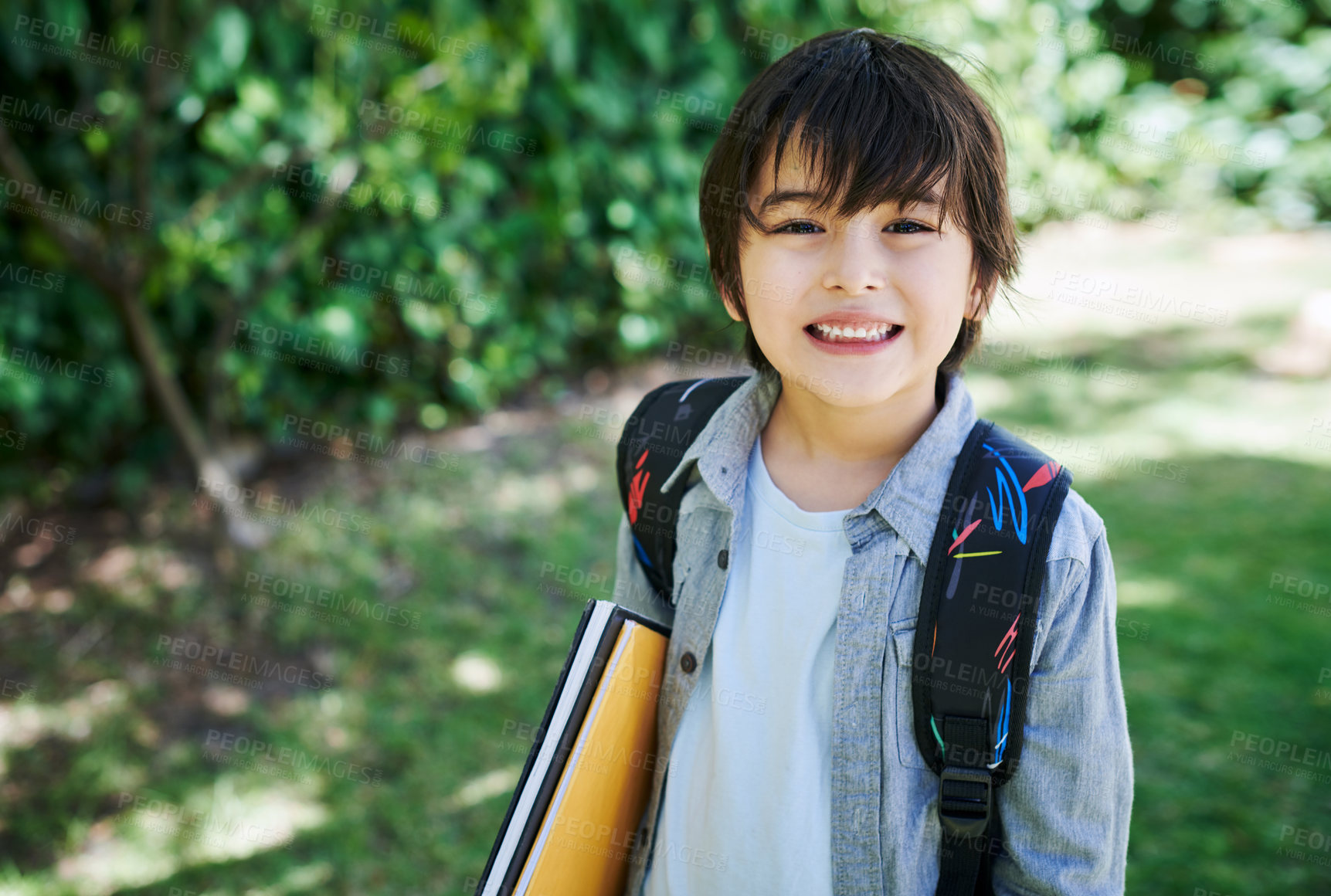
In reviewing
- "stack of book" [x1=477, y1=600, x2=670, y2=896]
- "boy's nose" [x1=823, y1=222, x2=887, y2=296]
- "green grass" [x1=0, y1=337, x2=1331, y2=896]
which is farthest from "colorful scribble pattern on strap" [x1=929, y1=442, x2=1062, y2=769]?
"green grass" [x1=0, y1=337, x2=1331, y2=896]

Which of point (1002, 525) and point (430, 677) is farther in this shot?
point (430, 677)

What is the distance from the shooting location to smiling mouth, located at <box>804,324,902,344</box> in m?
1.18

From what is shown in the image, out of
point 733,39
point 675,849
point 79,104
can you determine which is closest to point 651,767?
point 675,849

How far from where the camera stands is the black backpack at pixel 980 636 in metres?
1.09

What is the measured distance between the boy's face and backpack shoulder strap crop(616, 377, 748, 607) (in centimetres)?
28

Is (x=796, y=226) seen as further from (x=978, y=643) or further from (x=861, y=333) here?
(x=978, y=643)

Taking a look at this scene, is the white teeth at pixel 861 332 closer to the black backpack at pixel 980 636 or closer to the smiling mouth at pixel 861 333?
the smiling mouth at pixel 861 333

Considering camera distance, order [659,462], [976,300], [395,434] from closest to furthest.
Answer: [976,300] → [659,462] → [395,434]

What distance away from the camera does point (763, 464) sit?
4.60 ft

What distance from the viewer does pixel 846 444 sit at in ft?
4.40

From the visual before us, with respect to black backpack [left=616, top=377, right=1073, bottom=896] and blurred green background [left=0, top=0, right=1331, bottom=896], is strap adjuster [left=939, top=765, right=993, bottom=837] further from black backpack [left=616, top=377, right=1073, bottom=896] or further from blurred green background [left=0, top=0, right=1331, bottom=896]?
blurred green background [left=0, top=0, right=1331, bottom=896]

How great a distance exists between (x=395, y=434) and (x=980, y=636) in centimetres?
388

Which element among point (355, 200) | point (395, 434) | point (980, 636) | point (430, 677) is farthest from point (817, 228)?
point (395, 434)

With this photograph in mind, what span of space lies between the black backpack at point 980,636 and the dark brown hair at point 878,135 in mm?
325
